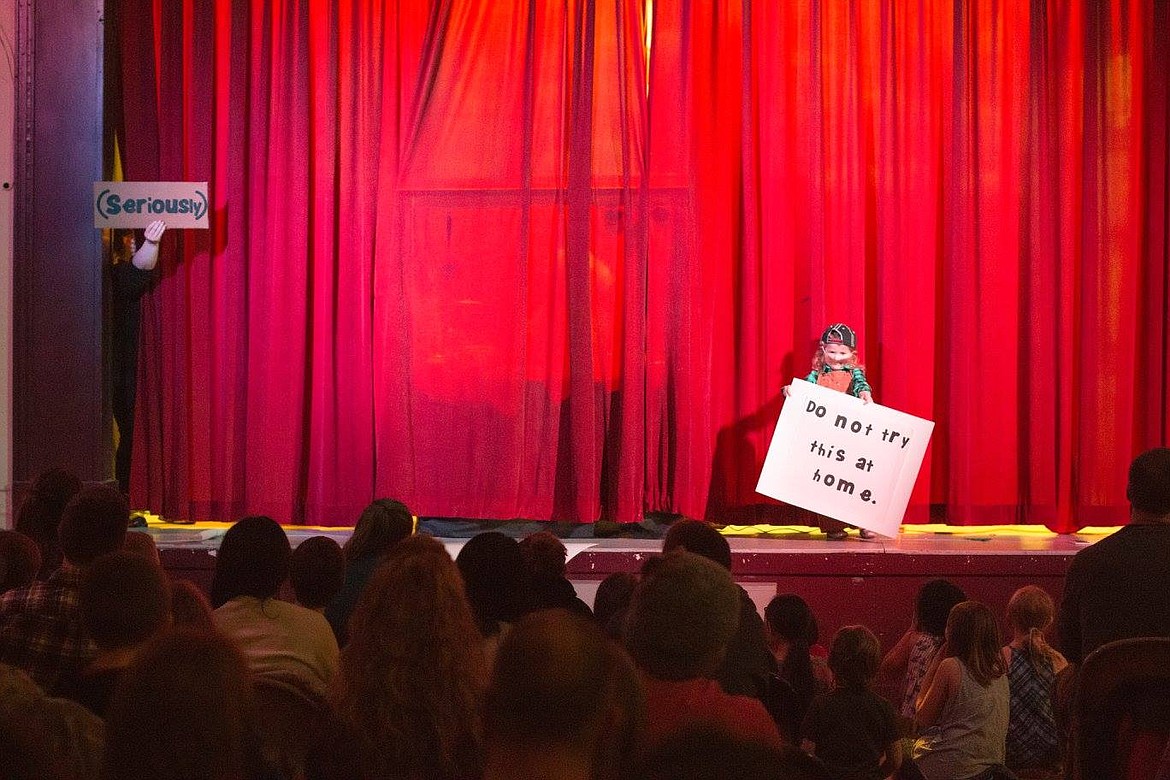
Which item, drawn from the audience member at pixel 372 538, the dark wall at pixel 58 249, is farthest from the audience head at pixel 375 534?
the dark wall at pixel 58 249

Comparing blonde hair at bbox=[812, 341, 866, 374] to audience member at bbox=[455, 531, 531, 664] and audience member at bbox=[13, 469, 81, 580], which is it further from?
audience member at bbox=[455, 531, 531, 664]

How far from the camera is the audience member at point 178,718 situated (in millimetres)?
1491

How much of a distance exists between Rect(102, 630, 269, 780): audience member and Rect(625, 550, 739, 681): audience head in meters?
0.94

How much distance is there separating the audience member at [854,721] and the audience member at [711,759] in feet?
7.80

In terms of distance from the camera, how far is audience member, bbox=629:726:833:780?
1.16m

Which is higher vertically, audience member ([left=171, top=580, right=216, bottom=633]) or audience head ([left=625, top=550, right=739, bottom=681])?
audience head ([left=625, top=550, right=739, bottom=681])

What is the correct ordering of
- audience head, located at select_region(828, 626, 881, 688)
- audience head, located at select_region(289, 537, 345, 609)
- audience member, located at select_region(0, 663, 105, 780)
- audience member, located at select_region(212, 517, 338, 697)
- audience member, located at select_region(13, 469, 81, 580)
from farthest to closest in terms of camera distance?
audience member, located at select_region(13, 469, 81, 580) → audience head, located at select_region(828, 626, 881, 688) → audience head, located at select_region(289, 537, 345, 609) → audience member, located at select_region(212, 517, 338, 697) → audience member, located at select_region(0, 663, 105, 780)

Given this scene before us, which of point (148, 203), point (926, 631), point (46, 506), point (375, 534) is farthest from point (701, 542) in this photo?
point (148, 203)

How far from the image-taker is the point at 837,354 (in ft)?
23.5

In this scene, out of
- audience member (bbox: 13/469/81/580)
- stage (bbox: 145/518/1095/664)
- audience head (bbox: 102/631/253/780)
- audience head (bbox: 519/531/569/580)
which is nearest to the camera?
audience head (bbox: 102/631/253/780)

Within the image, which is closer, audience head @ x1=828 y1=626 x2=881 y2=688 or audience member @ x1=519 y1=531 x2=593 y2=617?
audience head @ x1=828 y1=626 x2=881 y2=688

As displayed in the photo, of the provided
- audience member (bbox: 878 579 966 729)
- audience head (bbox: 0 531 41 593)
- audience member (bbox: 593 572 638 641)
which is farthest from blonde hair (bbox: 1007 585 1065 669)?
audience head (bbox: 0 531 41 593)

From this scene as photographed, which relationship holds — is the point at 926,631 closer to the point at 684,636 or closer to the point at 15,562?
the point at 684,636

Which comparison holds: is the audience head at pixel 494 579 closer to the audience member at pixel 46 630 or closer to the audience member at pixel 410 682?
the audience member at pixel 410 682
